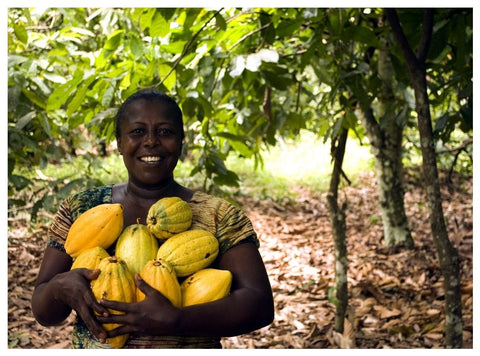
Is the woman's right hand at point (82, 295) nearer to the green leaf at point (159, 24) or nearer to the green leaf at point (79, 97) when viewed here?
the green leaf at point (79, 97)

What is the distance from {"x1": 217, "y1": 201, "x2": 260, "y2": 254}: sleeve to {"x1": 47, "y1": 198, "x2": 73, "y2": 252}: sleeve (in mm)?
324

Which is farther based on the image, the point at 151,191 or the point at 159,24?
the point at 159,24

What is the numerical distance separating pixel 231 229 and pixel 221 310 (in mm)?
207

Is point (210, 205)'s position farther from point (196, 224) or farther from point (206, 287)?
point (206, 287)

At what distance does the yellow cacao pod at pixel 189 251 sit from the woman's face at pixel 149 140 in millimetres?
151

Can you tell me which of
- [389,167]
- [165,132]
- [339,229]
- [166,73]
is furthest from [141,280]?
[389,167]

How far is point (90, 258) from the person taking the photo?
3.53 feet

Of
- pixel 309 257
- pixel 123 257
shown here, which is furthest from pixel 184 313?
pixel 309 257

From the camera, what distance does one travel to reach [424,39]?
211 centimetres

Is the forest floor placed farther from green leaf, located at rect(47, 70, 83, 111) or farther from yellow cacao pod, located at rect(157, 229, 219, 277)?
Answer: yellow cacao pod, located at rect(157, 229, 219, 277)

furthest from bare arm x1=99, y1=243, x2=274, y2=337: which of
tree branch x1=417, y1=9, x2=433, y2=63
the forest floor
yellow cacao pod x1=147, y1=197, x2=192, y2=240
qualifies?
the forest floor

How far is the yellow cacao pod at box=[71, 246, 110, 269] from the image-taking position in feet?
3.50

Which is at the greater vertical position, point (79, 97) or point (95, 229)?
point (79, 97)

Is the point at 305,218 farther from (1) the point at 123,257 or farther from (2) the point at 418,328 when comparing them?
(1) the point at 123,257
